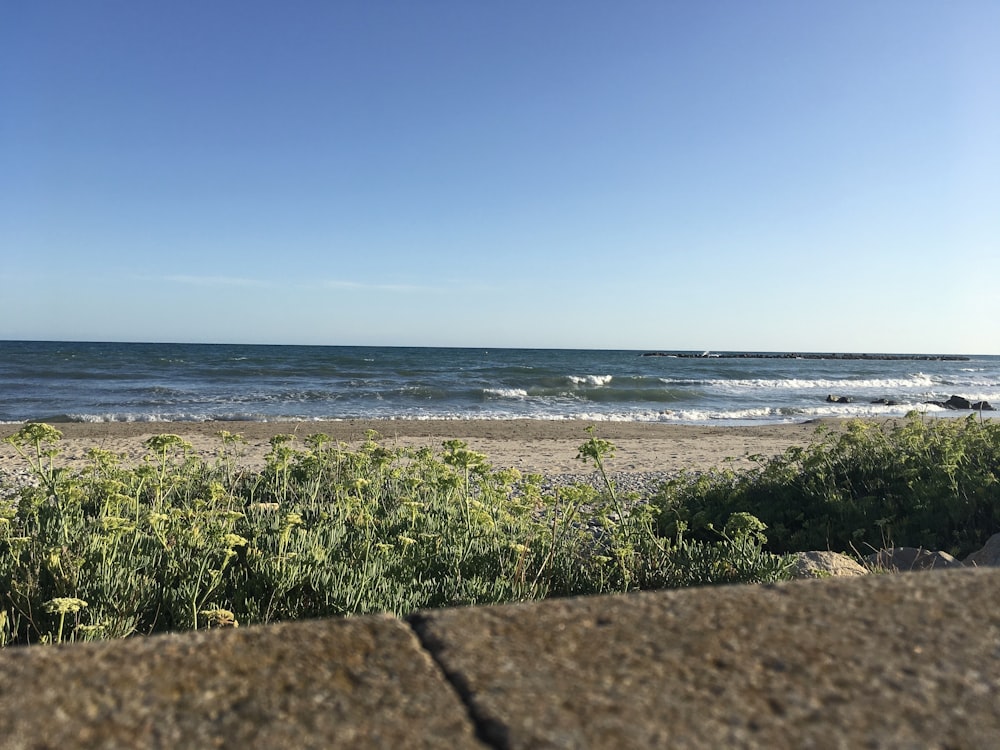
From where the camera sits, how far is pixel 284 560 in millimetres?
3299

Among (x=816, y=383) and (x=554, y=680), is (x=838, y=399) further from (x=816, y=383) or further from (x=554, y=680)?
(x=554, y=680)

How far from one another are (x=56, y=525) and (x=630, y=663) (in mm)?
4244

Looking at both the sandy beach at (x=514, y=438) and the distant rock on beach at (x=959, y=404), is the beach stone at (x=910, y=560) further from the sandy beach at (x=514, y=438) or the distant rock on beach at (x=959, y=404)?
the distant rock on beach at (x=959, y=404)

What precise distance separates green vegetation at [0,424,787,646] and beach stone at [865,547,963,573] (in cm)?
109

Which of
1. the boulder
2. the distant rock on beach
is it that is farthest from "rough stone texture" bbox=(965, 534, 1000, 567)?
the boulder

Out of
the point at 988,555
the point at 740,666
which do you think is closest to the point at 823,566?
the point at 988,555

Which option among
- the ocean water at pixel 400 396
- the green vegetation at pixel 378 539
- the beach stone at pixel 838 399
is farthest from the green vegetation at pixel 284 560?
the beach stone at pixel 838 399

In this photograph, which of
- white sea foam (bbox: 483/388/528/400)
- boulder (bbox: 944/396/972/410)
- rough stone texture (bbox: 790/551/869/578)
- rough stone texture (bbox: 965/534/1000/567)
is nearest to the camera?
rough stone texture (bbox: 790/551/869/578)

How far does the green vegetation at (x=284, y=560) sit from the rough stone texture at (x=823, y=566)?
0.28 metres

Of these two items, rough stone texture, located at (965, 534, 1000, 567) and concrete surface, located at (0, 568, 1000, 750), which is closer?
concrete surface, located at (0, 568, 1000, 750)

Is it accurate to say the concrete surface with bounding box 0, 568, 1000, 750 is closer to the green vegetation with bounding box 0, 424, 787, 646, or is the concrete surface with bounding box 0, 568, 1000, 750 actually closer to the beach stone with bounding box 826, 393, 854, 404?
the green vegetation with bounding box 0, 424, 787, 646

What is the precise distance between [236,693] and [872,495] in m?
6.81

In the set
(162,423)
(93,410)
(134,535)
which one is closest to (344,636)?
(134,535)

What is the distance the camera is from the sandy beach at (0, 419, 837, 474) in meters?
12.9
